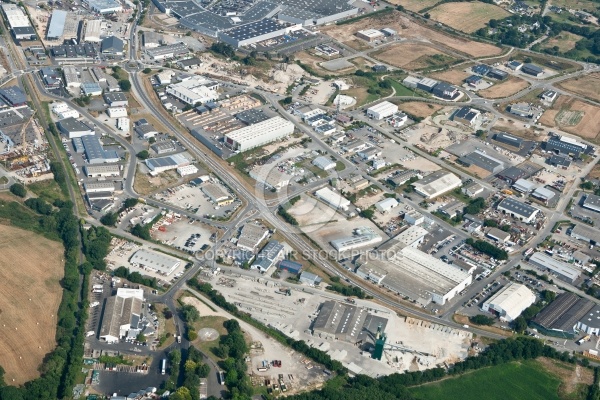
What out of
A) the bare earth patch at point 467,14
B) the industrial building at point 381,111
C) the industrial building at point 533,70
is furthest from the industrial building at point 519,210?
the bare earth patch at point 467,14

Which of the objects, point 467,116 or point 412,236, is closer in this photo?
point 412,236

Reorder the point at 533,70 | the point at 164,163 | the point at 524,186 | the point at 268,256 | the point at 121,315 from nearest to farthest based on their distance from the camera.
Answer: the point at 121,315
the point at 268,256
the point at 164,163
the point at 524,186
the point at 533,70

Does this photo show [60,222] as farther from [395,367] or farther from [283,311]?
[395,367]

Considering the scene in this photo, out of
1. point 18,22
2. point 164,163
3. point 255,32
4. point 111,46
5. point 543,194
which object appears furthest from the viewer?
point 255,32

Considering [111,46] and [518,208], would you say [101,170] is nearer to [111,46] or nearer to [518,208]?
[111,46]

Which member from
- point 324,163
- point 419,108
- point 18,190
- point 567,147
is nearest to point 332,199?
point 324,163

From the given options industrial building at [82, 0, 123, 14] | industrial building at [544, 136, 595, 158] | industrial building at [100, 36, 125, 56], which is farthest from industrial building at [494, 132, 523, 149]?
industrial building at [82, 0, 123, 14]

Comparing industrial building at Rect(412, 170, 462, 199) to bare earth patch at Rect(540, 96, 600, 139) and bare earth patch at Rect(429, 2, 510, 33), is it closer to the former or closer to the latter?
bare earth patch at Rect(540, 96, 600, 139)

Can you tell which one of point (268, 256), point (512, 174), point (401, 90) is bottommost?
point (401, 90)
